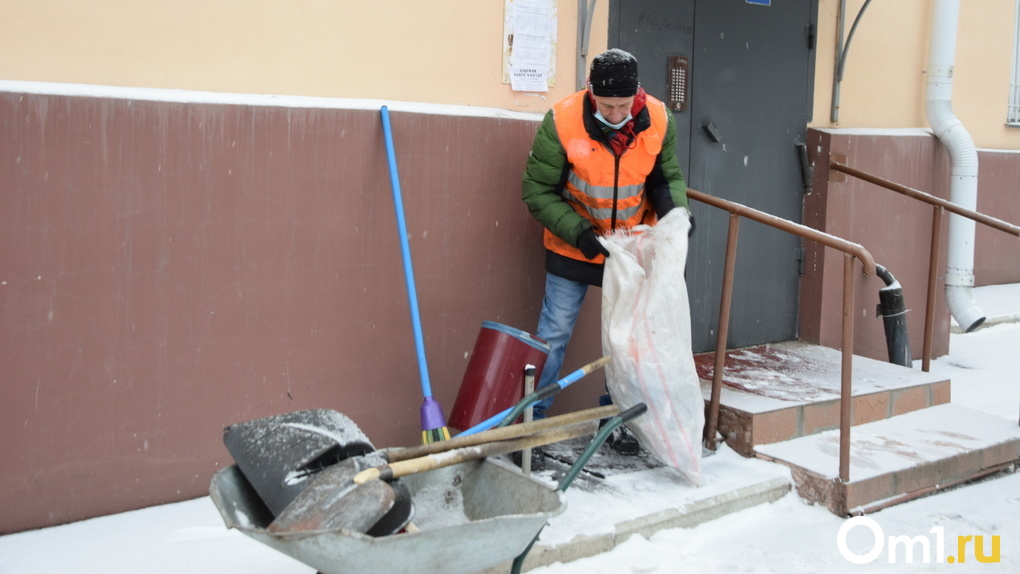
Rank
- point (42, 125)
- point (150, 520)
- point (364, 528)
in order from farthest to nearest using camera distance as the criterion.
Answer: point (150, 520), point (42, 125), point (364, 528)

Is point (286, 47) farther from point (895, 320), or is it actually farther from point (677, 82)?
point (895, 320)

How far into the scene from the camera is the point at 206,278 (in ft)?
11.6

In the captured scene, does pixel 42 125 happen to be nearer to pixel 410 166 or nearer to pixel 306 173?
pixel 306 173

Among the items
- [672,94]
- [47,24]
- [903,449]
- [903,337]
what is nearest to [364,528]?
[47,24]

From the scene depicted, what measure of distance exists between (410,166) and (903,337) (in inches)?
127

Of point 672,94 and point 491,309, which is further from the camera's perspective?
point 672,94

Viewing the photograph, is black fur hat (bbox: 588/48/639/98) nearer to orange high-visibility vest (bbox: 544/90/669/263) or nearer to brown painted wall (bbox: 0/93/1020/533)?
orange high-visibility vest (bbox: 544/90/669/263)

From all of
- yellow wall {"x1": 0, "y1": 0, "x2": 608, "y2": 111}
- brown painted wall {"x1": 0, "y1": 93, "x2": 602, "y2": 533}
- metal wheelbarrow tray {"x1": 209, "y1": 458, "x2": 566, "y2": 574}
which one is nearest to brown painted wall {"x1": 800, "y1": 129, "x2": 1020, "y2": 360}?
yellow wall {"x1": 0, "y1": 0, "x2": 608, "y2": 111}

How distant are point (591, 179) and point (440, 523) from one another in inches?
67.0

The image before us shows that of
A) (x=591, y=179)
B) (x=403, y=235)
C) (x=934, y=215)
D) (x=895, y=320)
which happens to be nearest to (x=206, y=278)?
(x=403, y=235)

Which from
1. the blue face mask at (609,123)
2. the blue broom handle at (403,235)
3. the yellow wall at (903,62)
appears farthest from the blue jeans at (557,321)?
the yellow wall at (903,62)

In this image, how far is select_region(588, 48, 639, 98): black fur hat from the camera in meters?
3.68

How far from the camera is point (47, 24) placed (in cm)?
320

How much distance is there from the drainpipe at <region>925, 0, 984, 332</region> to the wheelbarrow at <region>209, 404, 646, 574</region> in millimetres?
4197
